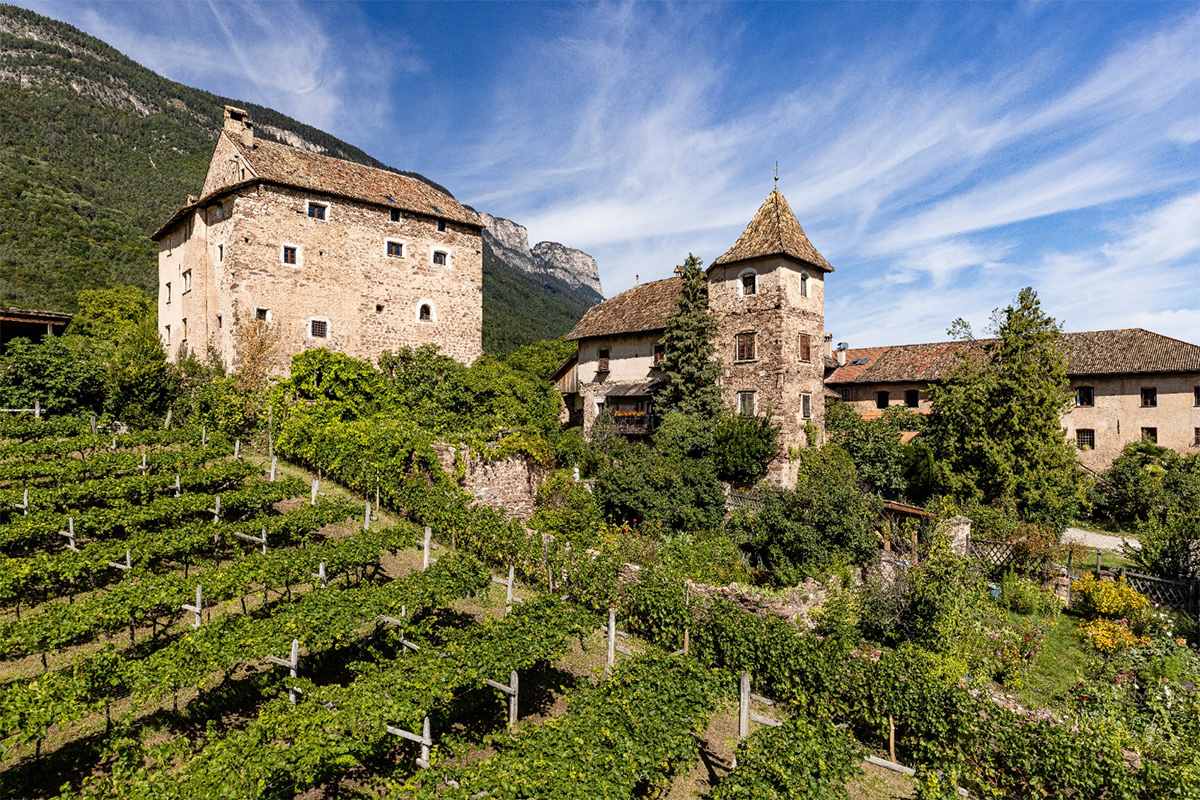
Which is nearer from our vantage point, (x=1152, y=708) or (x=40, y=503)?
(x=1152, y=708)

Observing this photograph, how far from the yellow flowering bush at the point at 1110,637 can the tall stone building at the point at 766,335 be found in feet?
40.5

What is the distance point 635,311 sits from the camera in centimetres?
3556

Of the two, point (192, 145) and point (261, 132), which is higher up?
point (261, 132)

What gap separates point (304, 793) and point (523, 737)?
3.10m

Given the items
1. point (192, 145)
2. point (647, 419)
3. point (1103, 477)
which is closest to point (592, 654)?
point (647, 419)

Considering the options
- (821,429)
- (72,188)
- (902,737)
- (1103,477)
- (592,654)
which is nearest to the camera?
(902,737)

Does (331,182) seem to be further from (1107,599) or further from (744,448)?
(1107,599)

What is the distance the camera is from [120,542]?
Answer: 13.8 metres

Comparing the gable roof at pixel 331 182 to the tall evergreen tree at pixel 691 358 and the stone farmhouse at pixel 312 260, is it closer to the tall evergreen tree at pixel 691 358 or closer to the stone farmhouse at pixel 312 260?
the stone farmhouse at pixel 312 260

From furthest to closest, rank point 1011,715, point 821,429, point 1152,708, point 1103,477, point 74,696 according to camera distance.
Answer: point 1103,477 < point 821,429 < point 1152,708 < point 1011,715 < point 74,696

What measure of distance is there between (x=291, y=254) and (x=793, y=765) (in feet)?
94.4

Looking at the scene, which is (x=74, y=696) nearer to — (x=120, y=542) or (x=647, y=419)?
(x=120, y=542)

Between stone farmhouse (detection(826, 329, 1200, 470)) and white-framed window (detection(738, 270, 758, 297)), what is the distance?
42.1 feet

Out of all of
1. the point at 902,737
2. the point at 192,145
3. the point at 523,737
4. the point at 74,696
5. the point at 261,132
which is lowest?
the point at 902,737
